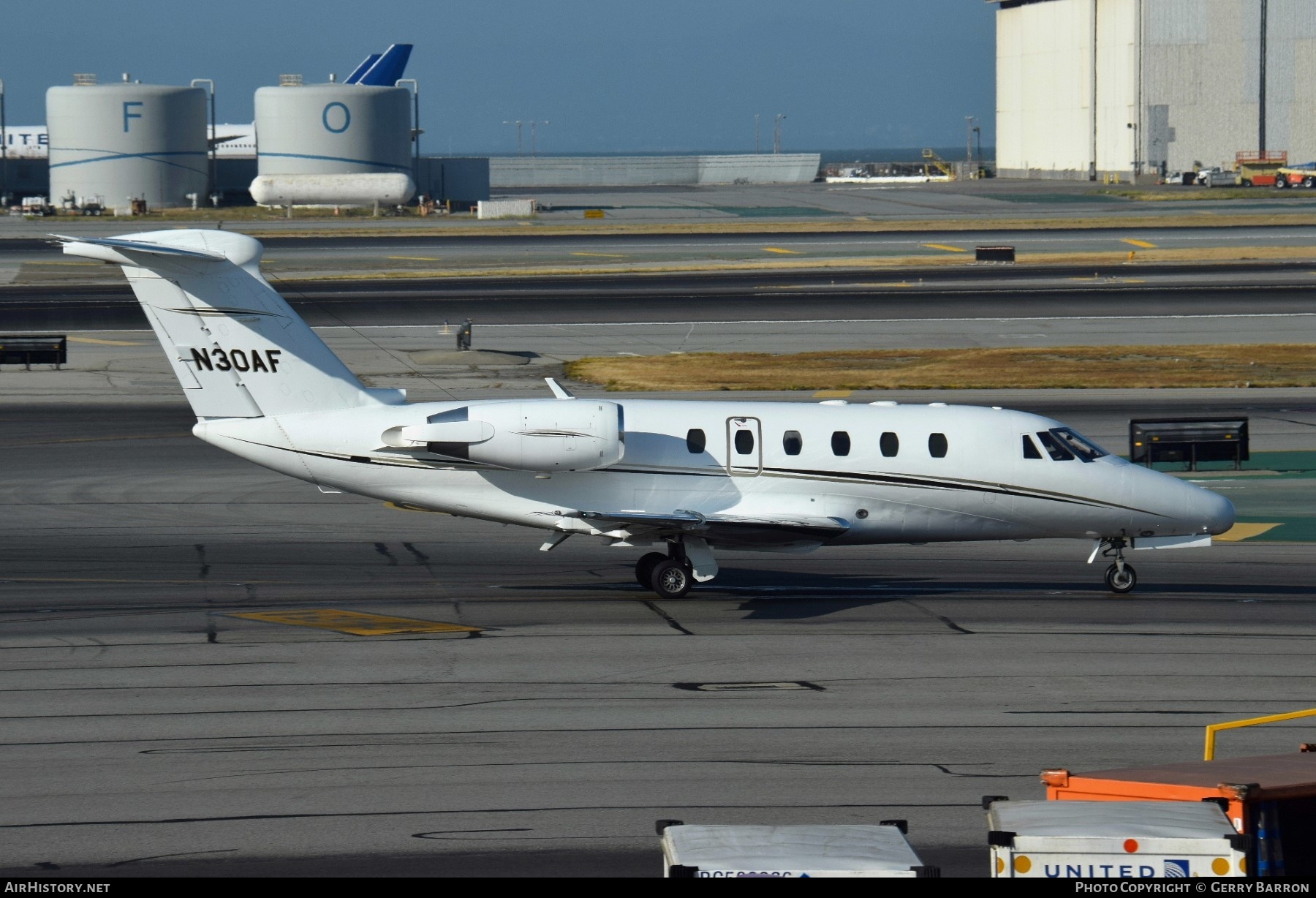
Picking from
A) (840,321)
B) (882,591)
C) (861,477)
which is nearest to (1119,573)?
(882,591)

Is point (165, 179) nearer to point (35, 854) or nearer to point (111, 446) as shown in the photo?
point (111, 446)

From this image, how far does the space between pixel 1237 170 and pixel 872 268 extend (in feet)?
260

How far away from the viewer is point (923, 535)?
24.5 meters

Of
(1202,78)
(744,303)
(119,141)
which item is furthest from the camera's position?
(1202,78)

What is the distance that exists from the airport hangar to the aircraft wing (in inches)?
5209

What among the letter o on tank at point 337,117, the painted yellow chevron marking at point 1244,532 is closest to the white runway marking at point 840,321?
the painted yellow chevron marking at point 1244,532

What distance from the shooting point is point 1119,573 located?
2477cm

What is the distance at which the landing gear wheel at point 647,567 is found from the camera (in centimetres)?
2431

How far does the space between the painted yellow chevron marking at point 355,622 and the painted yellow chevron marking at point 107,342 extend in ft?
116

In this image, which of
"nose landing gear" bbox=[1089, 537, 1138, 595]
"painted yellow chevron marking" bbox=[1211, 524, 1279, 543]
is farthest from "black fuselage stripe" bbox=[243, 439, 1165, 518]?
"painted yellow chevron marking" bbox=[1211, 524, 1279, 543]

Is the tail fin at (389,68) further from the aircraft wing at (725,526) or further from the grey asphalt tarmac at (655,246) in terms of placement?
the aircraft wing at (725,526)

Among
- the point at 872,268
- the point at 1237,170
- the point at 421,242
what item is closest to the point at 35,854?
the point at 872,268

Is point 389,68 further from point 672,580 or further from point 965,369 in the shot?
point 672,580

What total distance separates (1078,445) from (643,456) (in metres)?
7.10
